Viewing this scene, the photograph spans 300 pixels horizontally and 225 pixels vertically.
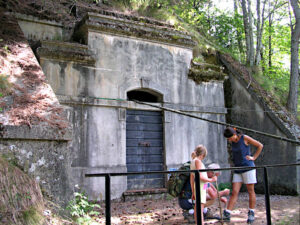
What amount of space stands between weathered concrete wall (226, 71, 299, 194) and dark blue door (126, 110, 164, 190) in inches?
136

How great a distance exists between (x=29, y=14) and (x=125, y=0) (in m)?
3.90

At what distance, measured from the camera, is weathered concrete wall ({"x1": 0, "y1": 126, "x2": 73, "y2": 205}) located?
3971 mm

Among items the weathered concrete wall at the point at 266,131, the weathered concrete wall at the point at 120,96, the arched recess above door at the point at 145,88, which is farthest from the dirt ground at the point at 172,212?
the arched recess above door at the point at 145,88

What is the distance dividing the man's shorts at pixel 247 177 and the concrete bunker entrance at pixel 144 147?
3870mm

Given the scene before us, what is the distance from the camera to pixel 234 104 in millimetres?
11234

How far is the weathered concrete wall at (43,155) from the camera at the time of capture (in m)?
3.97

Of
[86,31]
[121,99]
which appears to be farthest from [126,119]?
[86,31]

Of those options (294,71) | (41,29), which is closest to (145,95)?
(41,29)

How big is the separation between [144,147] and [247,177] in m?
4.25

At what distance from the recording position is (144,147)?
30.0 feet

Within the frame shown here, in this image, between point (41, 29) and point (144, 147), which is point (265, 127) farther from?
point (41, 29)

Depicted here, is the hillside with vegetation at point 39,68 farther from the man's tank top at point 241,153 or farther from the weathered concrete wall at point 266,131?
the man's tank top at point 241,153

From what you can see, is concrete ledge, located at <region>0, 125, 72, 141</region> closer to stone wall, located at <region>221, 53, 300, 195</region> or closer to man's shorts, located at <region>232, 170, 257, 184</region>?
man's shorts, located at <region>232, 170, 257, 184</region>

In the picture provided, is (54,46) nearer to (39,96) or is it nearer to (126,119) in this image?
(126,119)
